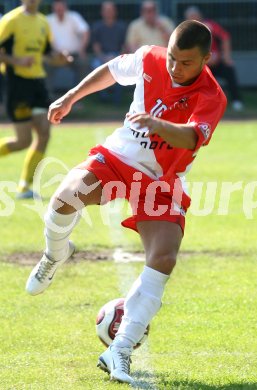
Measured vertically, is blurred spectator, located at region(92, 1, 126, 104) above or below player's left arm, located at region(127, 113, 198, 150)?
below

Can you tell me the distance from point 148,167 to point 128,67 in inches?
26.1

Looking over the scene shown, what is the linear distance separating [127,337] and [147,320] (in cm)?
14

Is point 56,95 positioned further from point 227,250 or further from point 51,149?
point 227,250

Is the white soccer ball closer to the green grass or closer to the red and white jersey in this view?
the green grass

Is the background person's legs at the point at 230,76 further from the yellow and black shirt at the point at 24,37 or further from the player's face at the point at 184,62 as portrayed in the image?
the player's face at the point at 184,62

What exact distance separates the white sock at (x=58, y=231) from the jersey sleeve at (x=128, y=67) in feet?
2.87

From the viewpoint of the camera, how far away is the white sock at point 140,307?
5.61 meters

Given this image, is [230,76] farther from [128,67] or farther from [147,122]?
[147,122]

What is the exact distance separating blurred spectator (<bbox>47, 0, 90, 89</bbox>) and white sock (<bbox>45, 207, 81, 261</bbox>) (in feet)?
49.7

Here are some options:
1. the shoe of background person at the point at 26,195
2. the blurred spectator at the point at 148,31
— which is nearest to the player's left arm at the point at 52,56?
the shoe of background person at the point at 26,195

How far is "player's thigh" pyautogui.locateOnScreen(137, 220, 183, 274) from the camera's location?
5.71 meters

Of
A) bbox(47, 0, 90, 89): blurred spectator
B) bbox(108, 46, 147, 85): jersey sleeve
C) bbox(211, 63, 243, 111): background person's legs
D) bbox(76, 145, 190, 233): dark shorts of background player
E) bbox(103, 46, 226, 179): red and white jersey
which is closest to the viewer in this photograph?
bbox(103, 46, 226, 179): red and white jersey

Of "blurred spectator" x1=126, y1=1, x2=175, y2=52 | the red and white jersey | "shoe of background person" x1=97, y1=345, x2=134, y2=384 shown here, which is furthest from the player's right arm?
"blurred spectator" x1=126, y1=1, x2=175, y2=52

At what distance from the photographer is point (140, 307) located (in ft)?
18.5
